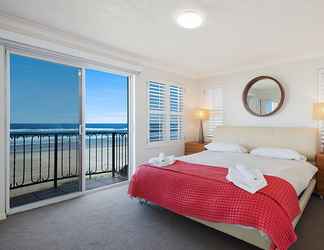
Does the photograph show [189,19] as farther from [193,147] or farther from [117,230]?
[193,147]

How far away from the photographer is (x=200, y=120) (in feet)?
17.6

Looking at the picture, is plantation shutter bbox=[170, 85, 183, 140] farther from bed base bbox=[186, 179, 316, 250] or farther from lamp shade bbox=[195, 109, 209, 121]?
bed base bbox=[186, 179, 316, 250]

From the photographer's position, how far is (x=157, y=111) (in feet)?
14.5

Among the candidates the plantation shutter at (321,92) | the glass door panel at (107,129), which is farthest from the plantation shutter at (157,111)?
the plantation shutter at (321,92)

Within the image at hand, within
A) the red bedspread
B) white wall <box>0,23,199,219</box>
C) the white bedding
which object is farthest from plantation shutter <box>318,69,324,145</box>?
white wall <box>0,23,199,219</box>

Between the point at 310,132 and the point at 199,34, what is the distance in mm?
2566

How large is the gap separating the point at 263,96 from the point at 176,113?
1.89 m

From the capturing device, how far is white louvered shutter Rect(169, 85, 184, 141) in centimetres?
479

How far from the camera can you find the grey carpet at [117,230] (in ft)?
6.68

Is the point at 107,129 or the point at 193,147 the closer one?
the point at 107,129

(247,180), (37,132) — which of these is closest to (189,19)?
(247,180)

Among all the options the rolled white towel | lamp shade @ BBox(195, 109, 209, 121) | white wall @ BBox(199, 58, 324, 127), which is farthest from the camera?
lamp shade @ BBox(195, 109, 209, 121)

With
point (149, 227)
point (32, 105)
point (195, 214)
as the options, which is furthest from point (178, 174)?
point (32, 105)

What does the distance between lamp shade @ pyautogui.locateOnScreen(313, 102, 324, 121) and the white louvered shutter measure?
2609mm
